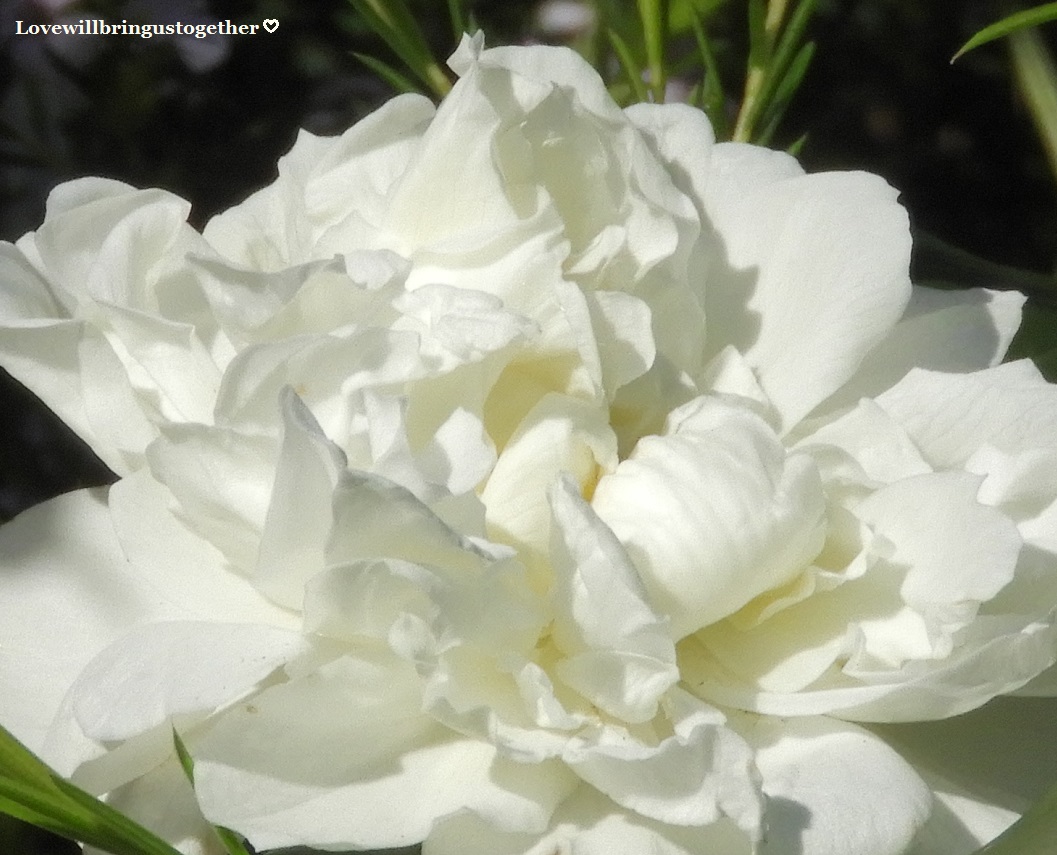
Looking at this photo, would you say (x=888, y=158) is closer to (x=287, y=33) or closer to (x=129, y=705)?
(x=287, y=33)

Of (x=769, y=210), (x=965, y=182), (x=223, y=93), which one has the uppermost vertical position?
(x=769, y=210)

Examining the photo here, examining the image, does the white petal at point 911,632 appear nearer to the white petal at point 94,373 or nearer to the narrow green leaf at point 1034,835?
the narrow green leaf at point 1034,835

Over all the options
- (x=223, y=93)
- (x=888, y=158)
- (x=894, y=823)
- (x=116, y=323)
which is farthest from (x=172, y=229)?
(x=888, y=158)

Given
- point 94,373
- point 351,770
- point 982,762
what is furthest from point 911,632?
point 94,373

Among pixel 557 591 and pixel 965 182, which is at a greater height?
pixel 557 591

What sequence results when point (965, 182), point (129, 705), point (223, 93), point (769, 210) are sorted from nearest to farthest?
point (129, 705) < point (769, 210) < point (223, 93) < point (965, 182)

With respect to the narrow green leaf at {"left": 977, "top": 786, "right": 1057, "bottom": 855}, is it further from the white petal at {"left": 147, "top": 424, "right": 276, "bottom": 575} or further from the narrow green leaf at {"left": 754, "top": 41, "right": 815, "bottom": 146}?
the narrow green leaf at {"left": 754, "top": 41, "right": 815, "bottom": 146}

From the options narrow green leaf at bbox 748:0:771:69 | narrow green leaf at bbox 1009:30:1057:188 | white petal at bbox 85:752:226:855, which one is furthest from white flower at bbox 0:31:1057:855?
narrow green leaf at bbox 1009:30:1057:188
